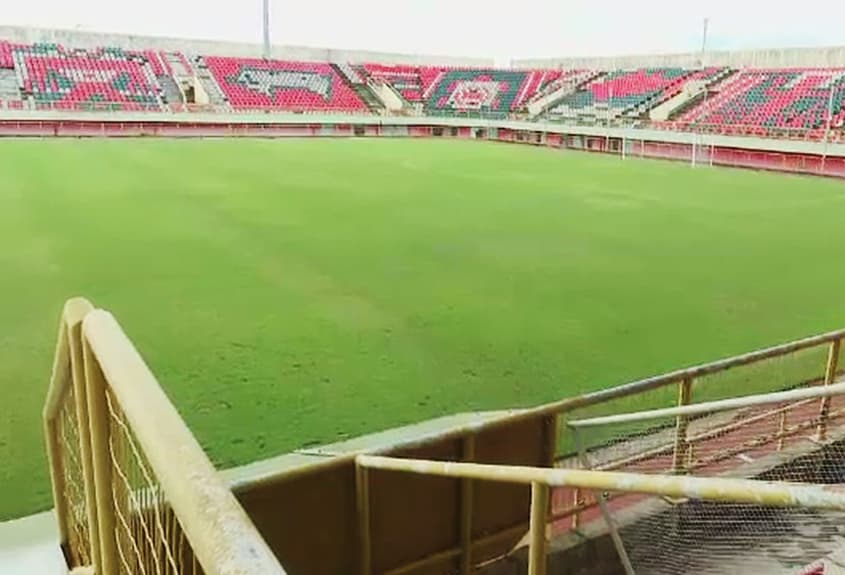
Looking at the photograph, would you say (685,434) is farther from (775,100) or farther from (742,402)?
(775,100)

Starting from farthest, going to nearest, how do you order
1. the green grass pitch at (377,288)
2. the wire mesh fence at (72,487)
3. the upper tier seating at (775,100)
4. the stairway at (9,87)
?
the stairway at (9,87)
the upper tier seating at (775,100)
the green grass pitch at (377,288)
the wire mesh fence at (72,487)

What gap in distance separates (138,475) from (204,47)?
134 feet

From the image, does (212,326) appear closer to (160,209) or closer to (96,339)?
(96,339)

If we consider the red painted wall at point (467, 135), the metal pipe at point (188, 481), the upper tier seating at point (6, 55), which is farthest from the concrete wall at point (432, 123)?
the metal pipe at point (188, 481)

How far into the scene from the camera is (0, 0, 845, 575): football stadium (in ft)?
4.96

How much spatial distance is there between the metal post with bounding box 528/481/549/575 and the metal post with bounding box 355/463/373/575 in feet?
2.49

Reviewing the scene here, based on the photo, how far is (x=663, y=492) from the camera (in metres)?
1.36

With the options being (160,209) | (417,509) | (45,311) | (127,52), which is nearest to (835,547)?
(417,509)

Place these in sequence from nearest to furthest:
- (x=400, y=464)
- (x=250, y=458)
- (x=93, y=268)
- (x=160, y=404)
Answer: (x=160, y=404) < (x=400, y=464) < (x=250, y=458) < (x=93, y=268)

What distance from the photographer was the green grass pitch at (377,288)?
18.6ft

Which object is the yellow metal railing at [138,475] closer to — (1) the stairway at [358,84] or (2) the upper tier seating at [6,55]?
(2) the upper tier seating at [6,55]

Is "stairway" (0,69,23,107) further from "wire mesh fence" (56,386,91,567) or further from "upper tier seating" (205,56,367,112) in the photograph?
"wire mesh fence" (56,386,91,567)

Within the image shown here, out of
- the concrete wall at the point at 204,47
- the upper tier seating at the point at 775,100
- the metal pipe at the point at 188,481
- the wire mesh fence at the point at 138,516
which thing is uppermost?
the concrete wall at the point at 204,47

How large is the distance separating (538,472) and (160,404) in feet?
3.23
